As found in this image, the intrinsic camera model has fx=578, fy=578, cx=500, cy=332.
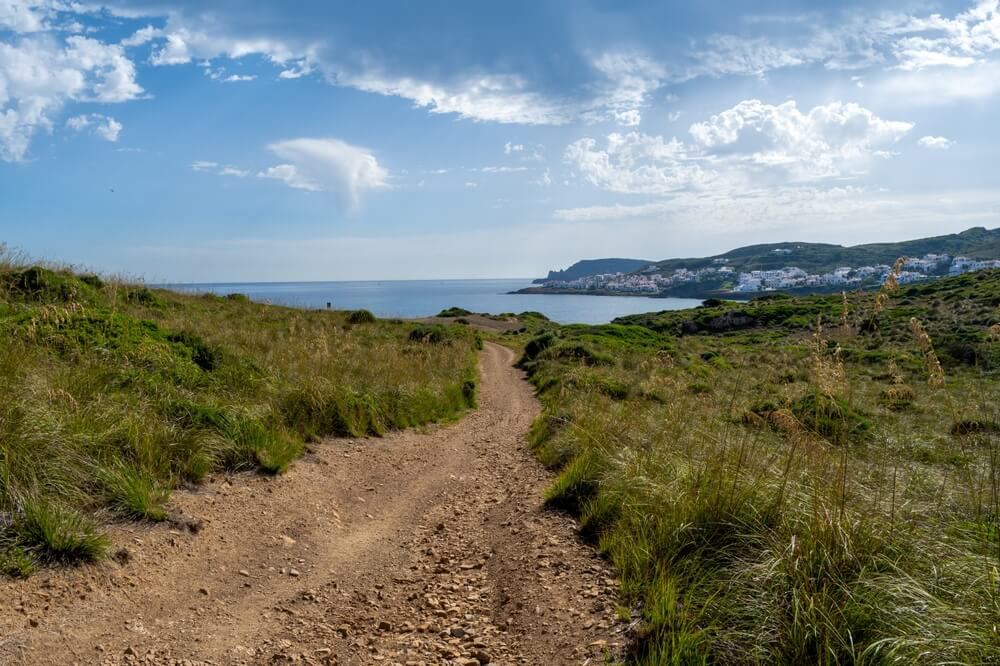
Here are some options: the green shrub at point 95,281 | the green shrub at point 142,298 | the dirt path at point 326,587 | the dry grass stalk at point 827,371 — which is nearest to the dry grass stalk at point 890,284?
the dry grass stalk at point 827,371

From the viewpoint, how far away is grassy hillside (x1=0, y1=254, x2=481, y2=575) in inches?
172

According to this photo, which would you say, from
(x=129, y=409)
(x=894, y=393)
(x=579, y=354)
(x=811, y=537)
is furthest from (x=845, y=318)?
(x=579, y=354)

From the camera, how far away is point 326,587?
4984 mm

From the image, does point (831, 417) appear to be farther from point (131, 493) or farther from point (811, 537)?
point (131, 493)

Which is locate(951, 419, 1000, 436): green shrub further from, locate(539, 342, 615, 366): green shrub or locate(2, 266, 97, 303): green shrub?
locate(539, 342, 615, 366): green shrub

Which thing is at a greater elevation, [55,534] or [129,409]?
[129,409]

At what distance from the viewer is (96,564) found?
418 cm

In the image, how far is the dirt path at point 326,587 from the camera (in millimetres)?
3750

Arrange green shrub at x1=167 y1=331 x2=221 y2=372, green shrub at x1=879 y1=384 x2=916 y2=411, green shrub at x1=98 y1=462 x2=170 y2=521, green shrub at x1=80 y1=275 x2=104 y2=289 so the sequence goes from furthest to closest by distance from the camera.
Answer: green shrub at x1=80 y1=275 x2=104 y2=289 → green shrub at x1=167 y1=331 x2=221 y2=372 → green shrub at x1=98 y1=462 x2=170 y2=521 → green shrub at x1=879 y1=384 x2=916 y2=411

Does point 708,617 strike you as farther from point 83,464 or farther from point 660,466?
point 83,464

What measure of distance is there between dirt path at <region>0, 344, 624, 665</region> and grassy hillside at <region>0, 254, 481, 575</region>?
0.30 metres

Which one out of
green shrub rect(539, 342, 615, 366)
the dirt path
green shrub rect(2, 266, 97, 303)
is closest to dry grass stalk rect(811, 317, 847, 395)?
the dirt path

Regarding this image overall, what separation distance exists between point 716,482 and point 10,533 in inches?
209

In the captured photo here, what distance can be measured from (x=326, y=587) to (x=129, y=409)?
3.15 metres
